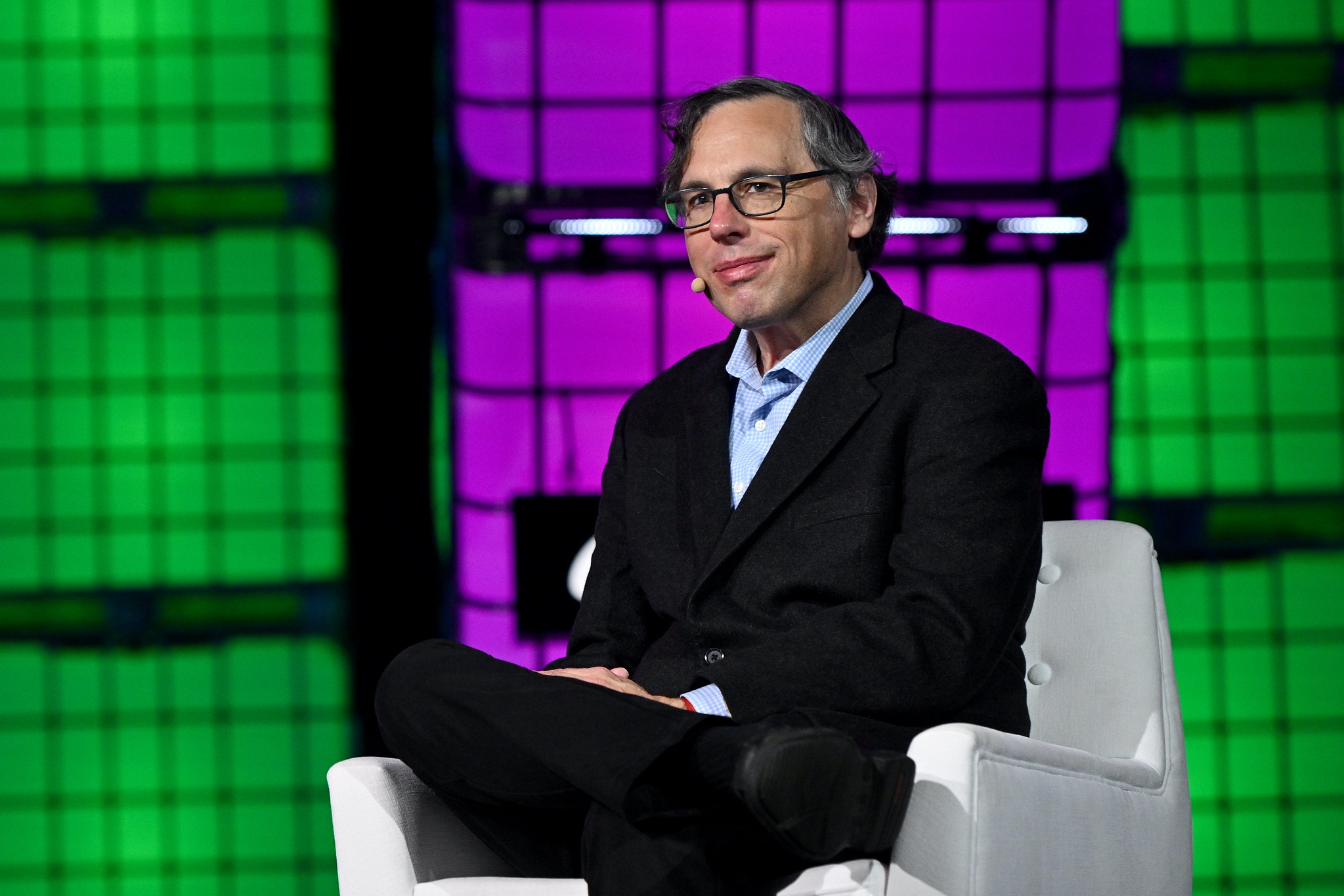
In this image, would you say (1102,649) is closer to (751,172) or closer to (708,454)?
(708,454)

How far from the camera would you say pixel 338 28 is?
3260 mm

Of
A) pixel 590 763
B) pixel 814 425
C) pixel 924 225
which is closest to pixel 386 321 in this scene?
pixel 924 225

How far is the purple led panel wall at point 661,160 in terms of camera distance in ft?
10.4

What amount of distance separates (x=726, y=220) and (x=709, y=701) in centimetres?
71

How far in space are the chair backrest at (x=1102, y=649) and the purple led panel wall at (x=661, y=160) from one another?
123cm

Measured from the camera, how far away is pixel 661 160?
3.20 metres

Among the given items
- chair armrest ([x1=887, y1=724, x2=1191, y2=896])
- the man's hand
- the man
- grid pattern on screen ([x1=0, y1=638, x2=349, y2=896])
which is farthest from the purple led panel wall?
chair armrest ([x1=887, y1=724, x2=1191, y2=896])

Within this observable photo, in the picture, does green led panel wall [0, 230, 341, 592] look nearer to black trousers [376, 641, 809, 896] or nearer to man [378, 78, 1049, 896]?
man [378, 78, 1049, 896]

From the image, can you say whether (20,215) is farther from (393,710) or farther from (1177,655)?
(1177,655)

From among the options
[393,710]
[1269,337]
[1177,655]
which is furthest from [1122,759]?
[1269,337]

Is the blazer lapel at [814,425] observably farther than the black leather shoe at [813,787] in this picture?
Yes

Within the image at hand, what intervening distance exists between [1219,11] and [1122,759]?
2.24m

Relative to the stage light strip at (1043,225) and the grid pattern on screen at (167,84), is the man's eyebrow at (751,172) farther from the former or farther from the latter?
the grid pattern on screen at (167,84)

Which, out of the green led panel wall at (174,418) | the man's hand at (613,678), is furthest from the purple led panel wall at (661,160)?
the man's hand at (613,678)
